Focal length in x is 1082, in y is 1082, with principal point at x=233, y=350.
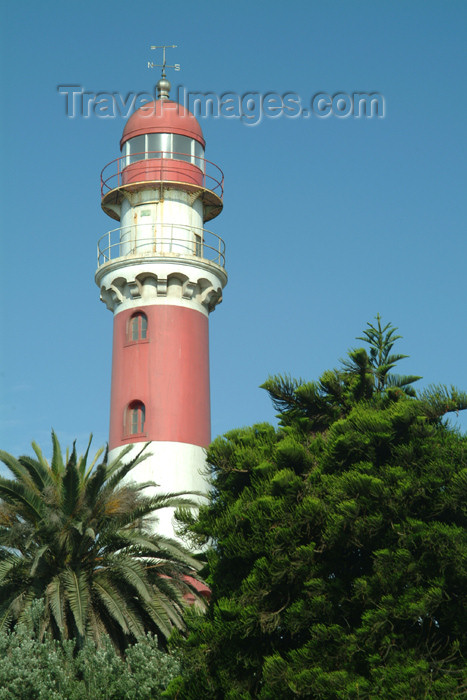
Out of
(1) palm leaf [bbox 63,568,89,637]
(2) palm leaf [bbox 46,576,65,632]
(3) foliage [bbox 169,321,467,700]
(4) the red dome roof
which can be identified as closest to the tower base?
(1) palm leaf [bbox 63,568,89,637]

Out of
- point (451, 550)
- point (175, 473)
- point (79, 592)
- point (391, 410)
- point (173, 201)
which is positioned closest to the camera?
point (451, 550)

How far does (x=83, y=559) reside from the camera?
26.5 metres

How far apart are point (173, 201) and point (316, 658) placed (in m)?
20.3

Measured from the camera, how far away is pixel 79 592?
2516 cm

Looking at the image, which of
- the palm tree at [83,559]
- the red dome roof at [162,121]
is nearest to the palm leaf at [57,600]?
the palm tree at [83,559]

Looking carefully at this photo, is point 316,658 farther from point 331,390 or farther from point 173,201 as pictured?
point 173,201

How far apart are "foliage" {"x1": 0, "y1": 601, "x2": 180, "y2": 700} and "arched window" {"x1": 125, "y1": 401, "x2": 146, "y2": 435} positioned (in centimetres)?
1142

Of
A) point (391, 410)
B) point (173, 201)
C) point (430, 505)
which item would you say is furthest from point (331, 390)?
point (173, 201)

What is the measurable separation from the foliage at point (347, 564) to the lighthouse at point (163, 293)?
34.0 ft

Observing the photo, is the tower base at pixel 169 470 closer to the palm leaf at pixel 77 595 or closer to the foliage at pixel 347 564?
the palm leaf at pixel 77 595

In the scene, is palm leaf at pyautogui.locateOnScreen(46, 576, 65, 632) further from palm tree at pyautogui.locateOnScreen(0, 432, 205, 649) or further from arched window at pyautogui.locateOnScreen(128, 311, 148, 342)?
arched window at pyautogui.locateOnScreen(128, 311, 148, 342)

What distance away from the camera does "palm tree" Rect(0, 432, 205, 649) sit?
82.9 feet

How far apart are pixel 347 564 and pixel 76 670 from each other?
6648mm

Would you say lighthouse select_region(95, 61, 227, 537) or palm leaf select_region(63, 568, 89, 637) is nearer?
palm leaf select_region(63, 568, 89, 637)
